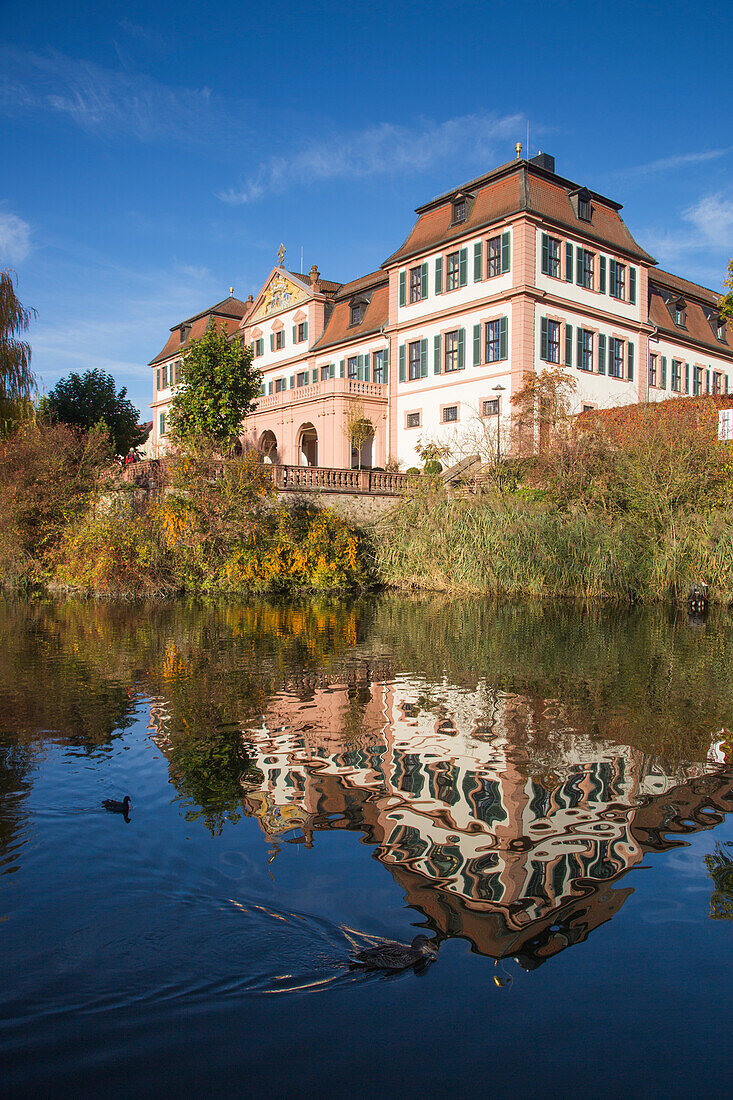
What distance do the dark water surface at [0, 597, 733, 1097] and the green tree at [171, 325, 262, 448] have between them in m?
23.8

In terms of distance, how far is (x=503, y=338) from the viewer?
29.4m

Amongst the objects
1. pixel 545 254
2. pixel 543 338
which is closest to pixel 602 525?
pixel 543 338

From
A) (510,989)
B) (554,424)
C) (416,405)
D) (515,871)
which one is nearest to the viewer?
(510,989)

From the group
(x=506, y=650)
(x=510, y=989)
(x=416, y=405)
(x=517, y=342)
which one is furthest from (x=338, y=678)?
(x=416, y=405)

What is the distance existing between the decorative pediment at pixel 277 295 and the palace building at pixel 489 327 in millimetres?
970

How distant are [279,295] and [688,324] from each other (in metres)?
21.5

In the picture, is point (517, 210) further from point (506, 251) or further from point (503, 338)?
point (503, 338)

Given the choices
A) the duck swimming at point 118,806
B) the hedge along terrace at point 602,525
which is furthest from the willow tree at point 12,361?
the duck swimming at point 118,806

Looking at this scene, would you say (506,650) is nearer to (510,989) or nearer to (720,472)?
(510,989)

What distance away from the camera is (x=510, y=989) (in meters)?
2.70

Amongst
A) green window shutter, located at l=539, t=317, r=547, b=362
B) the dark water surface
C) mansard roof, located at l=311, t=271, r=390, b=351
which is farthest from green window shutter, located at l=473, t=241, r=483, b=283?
the dark water surface

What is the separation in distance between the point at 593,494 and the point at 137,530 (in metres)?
12.6

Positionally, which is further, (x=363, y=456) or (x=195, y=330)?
(x=195, y=330)

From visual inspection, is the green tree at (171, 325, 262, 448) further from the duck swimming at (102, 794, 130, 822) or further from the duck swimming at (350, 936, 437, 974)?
the duck swimming at (350, 936, 437, 974)
